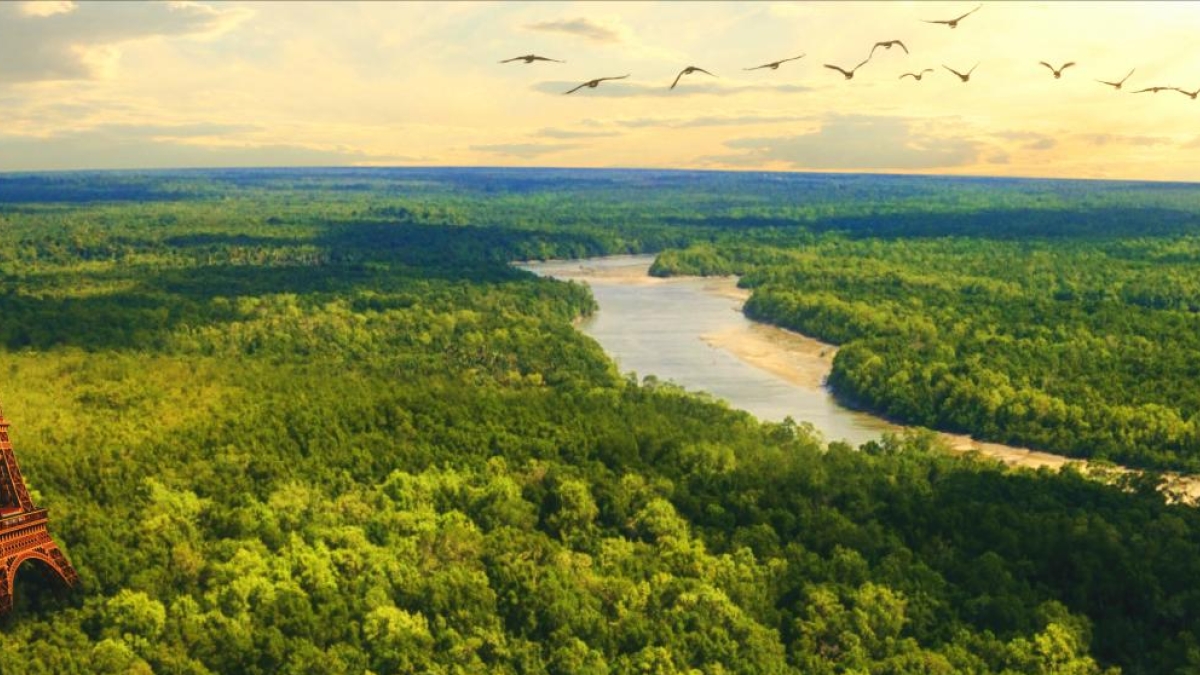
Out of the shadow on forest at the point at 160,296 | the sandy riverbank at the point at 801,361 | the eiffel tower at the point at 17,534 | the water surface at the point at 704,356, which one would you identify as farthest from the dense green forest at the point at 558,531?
the shadow on forest at the point at 160,296

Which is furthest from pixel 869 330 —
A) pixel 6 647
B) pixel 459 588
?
pixel 6 647

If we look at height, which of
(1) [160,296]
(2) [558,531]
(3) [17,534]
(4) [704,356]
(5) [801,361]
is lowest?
(5) [801,361]

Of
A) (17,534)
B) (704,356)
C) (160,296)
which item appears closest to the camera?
(17,534)

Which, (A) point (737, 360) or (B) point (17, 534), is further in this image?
(A) point (737, 360)

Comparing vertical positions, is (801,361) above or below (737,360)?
below

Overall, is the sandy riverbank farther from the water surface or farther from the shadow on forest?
the shadow on forest

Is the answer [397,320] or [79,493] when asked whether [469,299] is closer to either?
[397,320]

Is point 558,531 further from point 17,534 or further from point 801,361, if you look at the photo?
point 801,361

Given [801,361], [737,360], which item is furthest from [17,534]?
[801,361]
